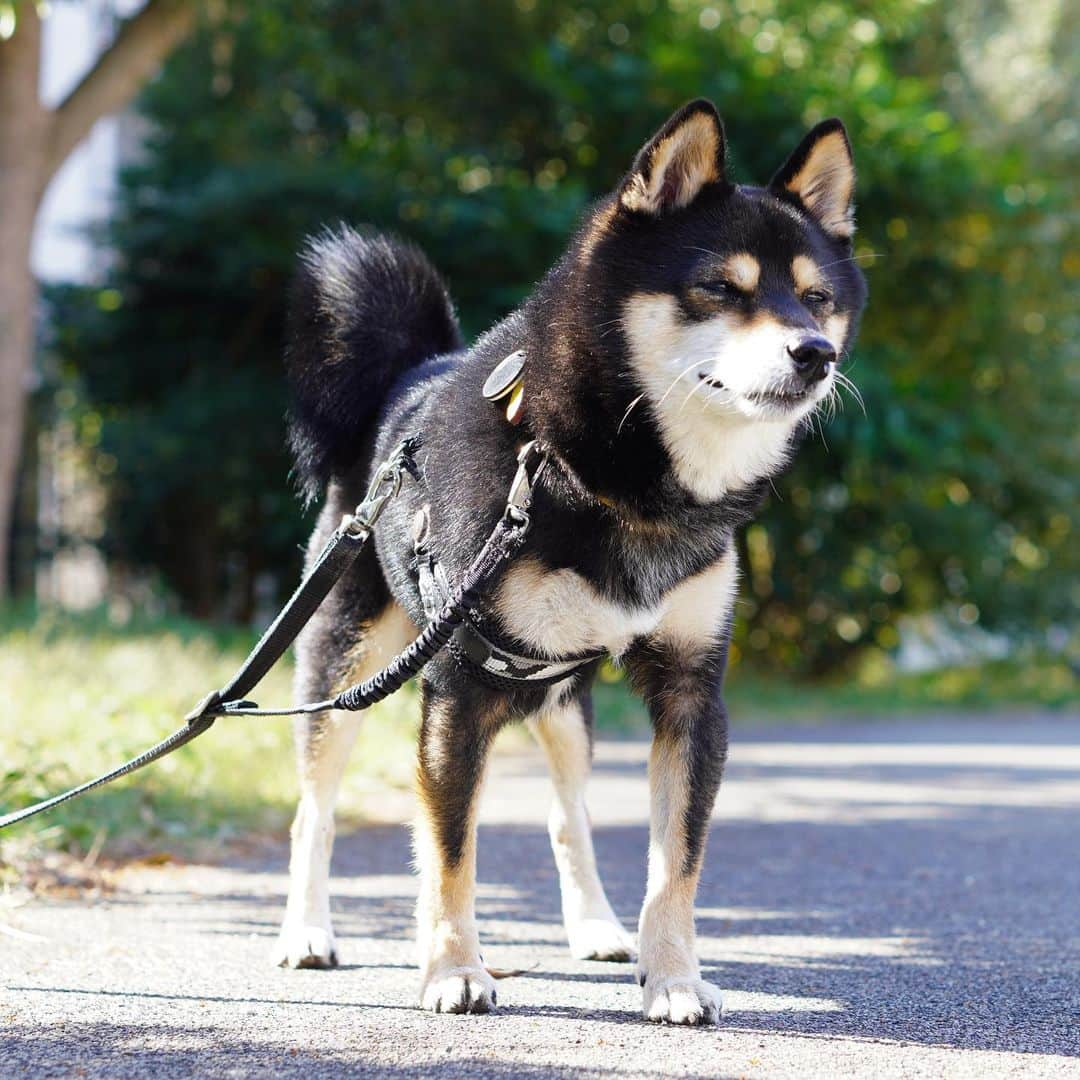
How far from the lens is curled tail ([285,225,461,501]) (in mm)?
4305

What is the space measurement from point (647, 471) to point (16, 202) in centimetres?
928

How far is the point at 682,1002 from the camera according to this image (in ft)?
10.3

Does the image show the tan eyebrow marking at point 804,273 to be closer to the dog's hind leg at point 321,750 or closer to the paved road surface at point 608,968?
the dog's hind leg at point 321,750

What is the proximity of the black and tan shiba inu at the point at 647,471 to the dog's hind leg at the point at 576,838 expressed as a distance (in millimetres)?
608

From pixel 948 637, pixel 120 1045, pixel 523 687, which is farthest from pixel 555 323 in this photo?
pixel 948 637

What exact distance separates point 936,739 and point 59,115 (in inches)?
341

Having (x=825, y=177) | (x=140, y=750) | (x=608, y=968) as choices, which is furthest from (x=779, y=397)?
(x=140, y=750)

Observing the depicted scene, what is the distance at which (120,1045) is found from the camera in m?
2.93

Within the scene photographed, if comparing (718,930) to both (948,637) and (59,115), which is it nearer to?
(59,115)

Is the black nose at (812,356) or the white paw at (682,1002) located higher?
the black nose at (812,356)

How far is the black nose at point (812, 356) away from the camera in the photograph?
3.04 meters

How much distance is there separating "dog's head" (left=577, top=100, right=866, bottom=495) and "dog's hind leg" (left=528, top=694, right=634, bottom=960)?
1083 mm

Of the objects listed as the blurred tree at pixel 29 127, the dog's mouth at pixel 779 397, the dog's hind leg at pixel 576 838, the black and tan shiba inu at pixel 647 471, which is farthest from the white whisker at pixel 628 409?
the blurred tree at pixel 29 127

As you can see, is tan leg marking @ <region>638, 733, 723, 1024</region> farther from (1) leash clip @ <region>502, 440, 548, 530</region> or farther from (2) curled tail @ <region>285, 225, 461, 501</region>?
(2) curled tail @ <region>285, 225, 461, 501</region>
